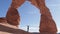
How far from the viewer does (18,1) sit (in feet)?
122

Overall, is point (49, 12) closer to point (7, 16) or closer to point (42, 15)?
point (42, 15)

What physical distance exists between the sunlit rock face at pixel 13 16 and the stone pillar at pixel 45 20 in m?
5.17

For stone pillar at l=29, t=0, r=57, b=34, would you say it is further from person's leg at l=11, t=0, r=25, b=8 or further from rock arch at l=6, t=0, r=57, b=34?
person's leg at l=11, t=0, r=25, b=8

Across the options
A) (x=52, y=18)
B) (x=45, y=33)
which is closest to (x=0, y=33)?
(x=45, y=33)

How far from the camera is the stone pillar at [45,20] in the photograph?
33906 mm

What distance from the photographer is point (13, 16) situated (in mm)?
37625

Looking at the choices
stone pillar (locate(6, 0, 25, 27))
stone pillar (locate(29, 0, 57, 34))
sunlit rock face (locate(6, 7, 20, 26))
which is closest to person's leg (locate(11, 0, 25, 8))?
stone pillar (locate(6, 0, 25, 27))

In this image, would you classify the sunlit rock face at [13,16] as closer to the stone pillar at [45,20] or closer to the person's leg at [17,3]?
the person's leg at [17,3]

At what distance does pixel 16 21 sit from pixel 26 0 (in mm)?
5461

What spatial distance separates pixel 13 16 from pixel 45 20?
25.9 ft

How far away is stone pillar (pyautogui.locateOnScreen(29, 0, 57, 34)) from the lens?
33.9 m

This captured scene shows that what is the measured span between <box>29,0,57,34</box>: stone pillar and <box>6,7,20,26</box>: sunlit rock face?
5168 millimetres

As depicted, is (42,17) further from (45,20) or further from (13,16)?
(13,16)

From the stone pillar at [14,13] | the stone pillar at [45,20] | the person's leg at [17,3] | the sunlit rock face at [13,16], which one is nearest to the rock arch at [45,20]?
the stone pillar at [45,20]
